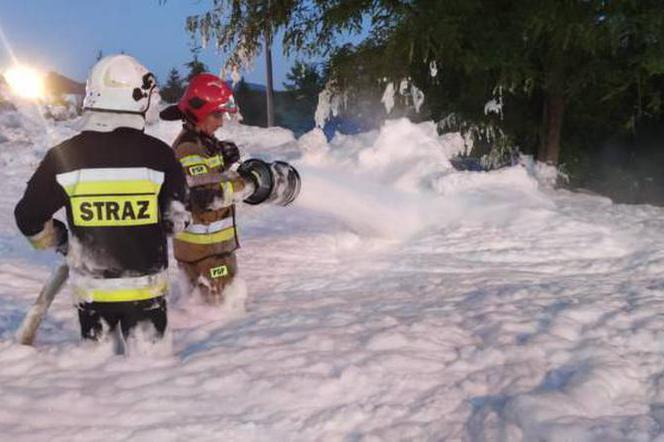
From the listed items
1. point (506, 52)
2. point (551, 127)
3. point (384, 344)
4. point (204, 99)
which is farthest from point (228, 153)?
point (551, 127)

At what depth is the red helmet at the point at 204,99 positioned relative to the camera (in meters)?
3.88

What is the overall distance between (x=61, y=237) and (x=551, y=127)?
9.23 meters

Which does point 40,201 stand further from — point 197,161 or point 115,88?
point 197,161

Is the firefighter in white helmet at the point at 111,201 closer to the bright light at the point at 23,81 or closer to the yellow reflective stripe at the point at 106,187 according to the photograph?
the yellow reflective stripe at the point at 106,187

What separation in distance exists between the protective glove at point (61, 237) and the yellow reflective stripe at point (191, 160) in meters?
0.94

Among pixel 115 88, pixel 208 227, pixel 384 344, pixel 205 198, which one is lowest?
pixel 384 344

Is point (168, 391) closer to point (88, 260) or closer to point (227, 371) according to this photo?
point (227, 371)

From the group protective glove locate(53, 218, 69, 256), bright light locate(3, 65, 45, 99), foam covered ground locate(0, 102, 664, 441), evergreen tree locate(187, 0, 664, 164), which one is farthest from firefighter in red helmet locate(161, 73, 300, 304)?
bright light locate(3, 65, 45, 99)

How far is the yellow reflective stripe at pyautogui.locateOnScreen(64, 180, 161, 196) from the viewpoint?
272 cm

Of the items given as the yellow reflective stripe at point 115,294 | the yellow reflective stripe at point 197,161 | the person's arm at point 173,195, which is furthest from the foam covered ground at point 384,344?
the yellow reflective stripe at point 197,161

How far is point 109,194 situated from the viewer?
2.75m

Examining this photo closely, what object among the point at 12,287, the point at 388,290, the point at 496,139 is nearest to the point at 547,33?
the point at 496,139

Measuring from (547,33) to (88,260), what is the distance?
27.5 ft

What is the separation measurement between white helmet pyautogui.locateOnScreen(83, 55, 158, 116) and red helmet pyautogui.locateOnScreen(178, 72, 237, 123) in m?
0.97
